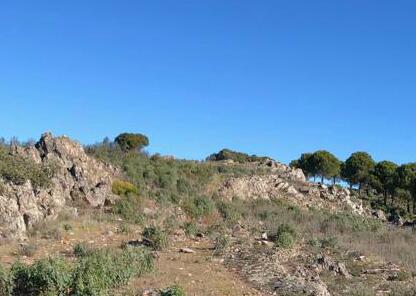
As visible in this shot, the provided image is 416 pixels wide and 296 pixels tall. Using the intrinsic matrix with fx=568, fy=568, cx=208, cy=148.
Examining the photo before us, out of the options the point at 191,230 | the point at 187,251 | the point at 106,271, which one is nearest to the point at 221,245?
the point at 187,251

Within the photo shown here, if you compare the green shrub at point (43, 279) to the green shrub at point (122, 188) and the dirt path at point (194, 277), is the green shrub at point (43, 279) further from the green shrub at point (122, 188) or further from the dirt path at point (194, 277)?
the green shrub at point (122, 188)

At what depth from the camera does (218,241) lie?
755 inches

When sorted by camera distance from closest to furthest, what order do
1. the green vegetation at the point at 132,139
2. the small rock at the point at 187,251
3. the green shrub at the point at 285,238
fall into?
the small rock at the point at 187,251 < the green shrub at the point at 285,238 < the green vegetation at the point at 132,139

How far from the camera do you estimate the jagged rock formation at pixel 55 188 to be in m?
19.2

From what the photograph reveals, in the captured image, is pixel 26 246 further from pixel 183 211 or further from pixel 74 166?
pixel 183 211

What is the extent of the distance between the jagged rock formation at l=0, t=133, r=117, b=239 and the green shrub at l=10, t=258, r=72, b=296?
788 cm

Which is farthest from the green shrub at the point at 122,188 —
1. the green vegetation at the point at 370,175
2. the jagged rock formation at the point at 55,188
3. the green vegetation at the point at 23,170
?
the green vegetation at the point at 370,175

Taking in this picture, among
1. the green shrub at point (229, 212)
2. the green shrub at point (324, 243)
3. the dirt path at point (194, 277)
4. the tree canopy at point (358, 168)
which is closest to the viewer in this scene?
the dirt path at point (194, 277)

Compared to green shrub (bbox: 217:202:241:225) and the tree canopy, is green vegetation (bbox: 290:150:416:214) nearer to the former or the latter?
the tree canopy

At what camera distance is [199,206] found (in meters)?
29.6

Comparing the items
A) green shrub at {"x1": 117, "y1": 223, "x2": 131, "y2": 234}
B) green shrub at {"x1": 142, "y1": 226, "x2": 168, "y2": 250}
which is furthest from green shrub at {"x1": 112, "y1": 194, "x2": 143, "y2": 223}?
green shrub at {"x1": 142, "y1": 226, "x2": 168, "y2": 250}

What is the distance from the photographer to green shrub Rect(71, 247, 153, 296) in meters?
10.2

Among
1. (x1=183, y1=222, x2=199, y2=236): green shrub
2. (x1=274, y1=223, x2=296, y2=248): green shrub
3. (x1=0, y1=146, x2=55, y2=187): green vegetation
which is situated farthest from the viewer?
(x1=183, y1=222, x2=199, y2=236): green shrub

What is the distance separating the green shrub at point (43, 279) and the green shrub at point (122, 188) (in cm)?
1741
